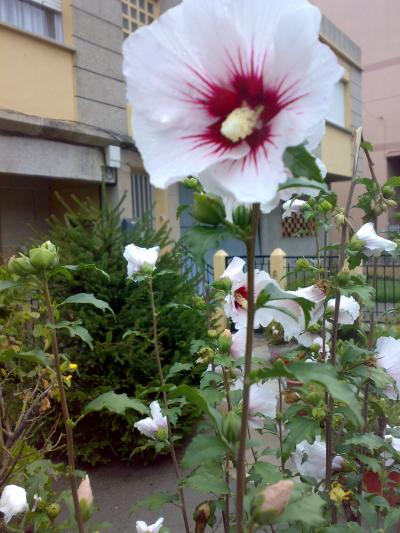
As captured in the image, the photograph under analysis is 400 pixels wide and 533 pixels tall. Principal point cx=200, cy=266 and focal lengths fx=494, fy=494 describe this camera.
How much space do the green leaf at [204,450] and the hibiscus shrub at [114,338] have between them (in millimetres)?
2410

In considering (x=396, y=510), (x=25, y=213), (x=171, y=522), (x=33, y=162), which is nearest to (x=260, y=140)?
(x=396, y=510)

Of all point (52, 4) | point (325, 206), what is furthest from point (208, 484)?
point (52, 4)

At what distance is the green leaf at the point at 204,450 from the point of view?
88 centimetres

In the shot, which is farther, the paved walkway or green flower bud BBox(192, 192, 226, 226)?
the paved walkway

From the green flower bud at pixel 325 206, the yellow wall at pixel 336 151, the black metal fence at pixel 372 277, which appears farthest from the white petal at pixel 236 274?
the yellow wall at pixel 336 151

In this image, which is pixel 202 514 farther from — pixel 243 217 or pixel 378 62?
pixel 378 62

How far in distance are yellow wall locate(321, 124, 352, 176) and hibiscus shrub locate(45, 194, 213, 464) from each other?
7.86 meters

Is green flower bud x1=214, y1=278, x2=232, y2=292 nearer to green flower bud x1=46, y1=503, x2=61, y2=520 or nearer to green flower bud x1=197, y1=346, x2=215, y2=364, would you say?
green flower bud x1=197, y1=346, x2=215, y2=364

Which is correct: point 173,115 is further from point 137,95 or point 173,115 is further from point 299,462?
point 299,462

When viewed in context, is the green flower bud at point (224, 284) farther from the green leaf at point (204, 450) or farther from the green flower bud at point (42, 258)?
the green leaf at point (204, 450)

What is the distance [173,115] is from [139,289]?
281cm

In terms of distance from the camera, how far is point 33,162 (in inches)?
215

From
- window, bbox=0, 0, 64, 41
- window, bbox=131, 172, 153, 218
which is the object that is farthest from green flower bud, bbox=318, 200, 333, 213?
window, bbox=131, 172, 153, 218

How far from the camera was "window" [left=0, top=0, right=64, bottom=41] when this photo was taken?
5180 mm
